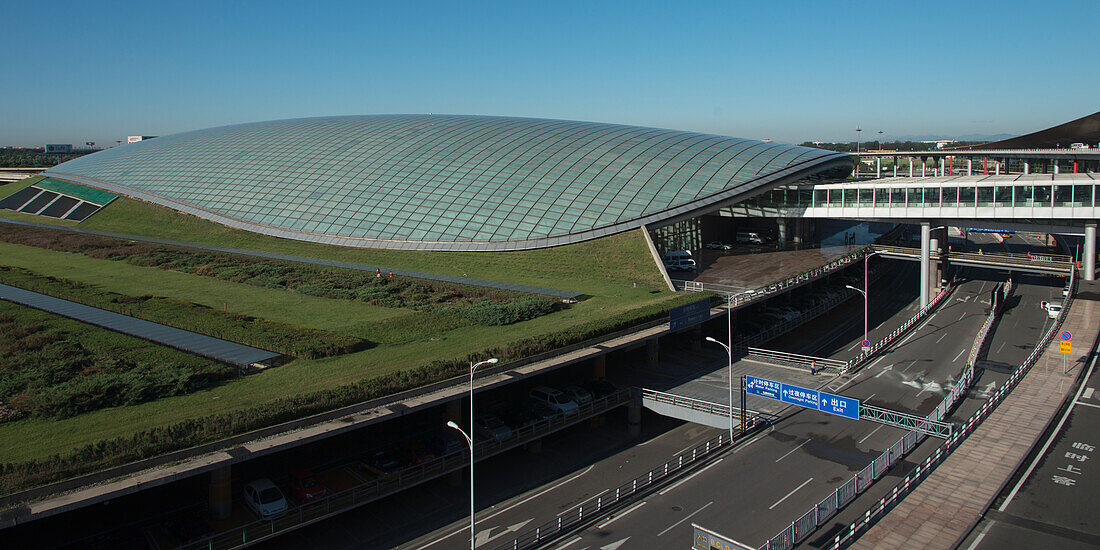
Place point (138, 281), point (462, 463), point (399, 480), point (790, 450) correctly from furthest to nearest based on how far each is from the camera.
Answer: point (138, 281), point (790, 450), point (462, 463), point (399, 480)

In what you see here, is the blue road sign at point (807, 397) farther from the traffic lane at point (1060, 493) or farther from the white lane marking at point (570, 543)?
the white lane marking at point (570, 543)

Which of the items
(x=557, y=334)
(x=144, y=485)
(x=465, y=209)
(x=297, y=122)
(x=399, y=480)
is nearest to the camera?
(x=144, y=485)

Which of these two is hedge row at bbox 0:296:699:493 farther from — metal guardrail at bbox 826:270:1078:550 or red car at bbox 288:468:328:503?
metal guardrail at bbox 826:270:1078:550

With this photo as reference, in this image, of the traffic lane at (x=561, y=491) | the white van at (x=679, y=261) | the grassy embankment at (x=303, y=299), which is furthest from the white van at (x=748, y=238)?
the traffic lane at (x=561, y=491)

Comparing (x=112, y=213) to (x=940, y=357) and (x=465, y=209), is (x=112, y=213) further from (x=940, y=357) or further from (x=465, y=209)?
(x=940, y=357)

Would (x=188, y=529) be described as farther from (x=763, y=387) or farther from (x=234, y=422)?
(x=763, y=387)

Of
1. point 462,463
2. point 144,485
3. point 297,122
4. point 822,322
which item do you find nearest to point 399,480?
point 462,463

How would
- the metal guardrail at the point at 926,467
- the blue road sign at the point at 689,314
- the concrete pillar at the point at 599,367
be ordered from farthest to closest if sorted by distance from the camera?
the blue road sign at the point at 689,314 → the concrete pillar at the point at 599,367 → the metal guardrail at the point at 926,467

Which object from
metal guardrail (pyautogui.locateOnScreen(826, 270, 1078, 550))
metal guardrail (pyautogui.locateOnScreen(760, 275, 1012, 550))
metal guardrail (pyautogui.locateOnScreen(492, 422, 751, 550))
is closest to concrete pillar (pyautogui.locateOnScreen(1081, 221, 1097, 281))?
metal guardrail (pyautogui.locateOnScreen(826, 270, 1078, 550))
